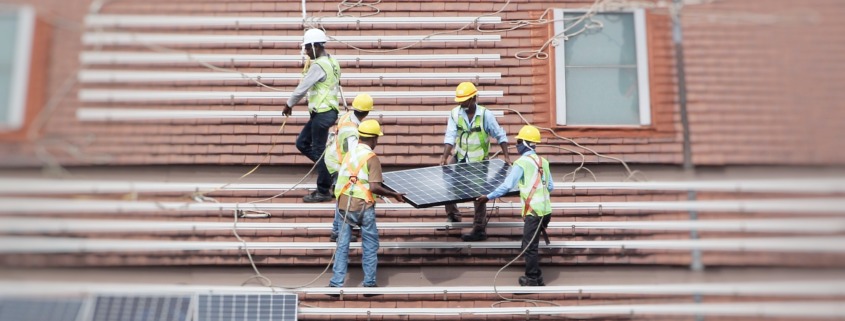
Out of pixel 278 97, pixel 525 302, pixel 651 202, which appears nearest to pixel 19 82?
pixel 278 97

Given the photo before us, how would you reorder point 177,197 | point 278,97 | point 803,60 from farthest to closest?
point 278,97 < point 177,197 < point 803,60

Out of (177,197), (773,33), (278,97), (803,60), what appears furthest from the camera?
(278,97)

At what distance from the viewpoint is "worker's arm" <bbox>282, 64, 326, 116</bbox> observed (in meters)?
12.2

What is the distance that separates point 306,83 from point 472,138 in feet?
6.85

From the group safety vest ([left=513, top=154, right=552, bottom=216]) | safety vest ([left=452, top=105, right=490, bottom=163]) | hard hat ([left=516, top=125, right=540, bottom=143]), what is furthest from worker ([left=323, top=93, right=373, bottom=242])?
safety vest ([left=513, top=154, right=552, bottom=216])

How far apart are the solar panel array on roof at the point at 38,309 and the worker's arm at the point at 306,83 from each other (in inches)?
131

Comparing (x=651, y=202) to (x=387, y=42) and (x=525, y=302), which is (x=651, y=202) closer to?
(x=525, y=302)

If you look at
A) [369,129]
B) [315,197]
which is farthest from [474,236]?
[315,197]

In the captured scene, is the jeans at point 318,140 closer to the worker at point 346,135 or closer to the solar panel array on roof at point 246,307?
the worker at point 346,135

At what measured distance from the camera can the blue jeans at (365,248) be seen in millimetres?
11586

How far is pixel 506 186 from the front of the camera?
11.6 meters

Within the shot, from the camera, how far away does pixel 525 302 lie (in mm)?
11805

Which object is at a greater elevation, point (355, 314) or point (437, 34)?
point (437, 34)

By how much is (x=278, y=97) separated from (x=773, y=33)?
618 centimetres
